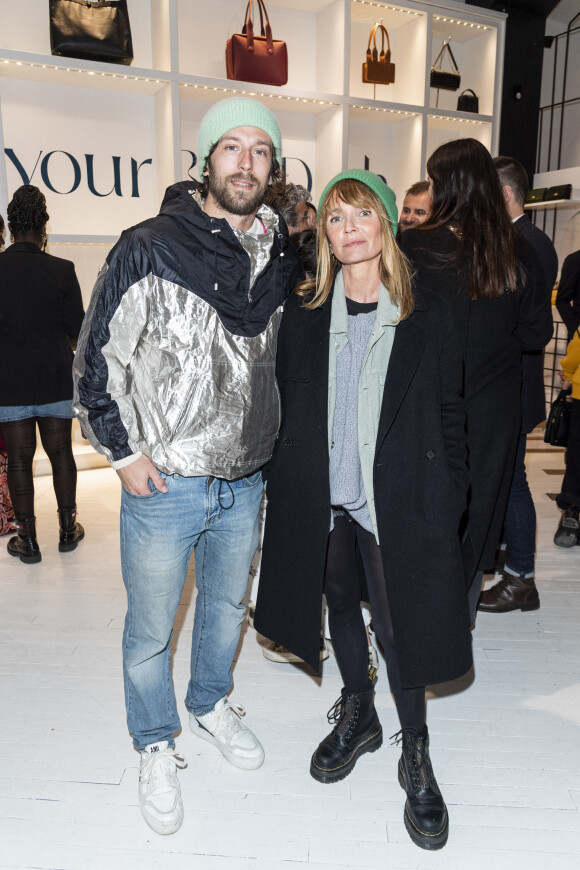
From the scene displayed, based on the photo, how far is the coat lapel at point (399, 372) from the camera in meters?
1.62

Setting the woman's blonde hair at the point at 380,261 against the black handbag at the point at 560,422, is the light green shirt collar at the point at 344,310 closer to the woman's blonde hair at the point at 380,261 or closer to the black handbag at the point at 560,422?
the woman's blonde hair at the point at 380,261

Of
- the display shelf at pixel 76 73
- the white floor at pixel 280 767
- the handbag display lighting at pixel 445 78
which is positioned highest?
the handbag display lighting at pixel 445 78

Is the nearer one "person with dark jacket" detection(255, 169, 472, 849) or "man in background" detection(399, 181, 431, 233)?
"person with dark jacket" detection(255, 169, 472, 849)

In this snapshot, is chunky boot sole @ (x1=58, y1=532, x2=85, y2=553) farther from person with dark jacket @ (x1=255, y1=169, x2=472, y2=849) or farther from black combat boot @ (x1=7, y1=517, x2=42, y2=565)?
person with dark jacket @ (x1=255, y1=169, x2=472, y2=849)

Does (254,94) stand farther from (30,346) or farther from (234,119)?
(234,119)

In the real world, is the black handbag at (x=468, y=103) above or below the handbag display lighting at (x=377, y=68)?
below

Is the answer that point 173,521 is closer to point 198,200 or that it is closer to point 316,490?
point 316,490

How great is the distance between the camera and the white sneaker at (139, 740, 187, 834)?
1707mm

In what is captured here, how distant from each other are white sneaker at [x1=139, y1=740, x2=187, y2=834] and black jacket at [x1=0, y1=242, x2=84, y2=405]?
1897 mm

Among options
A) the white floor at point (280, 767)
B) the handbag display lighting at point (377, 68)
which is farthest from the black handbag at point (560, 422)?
the handbag display lighting at point (377, 68)

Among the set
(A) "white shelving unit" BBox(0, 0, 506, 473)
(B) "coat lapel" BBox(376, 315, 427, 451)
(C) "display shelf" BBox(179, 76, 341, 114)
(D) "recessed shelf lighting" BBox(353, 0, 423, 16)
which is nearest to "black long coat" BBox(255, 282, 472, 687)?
(B) "coat lapel" BBox(376, 315, 427, 451)

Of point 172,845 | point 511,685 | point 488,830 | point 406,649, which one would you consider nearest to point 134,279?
point 406,649

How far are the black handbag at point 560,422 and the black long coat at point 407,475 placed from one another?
2.15m

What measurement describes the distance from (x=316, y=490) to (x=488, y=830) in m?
0.94
